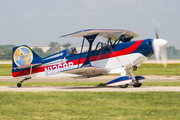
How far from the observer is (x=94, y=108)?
736 centimetres

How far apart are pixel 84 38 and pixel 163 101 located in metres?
6.86

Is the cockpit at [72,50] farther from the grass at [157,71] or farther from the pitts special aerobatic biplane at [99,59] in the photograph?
the grass at [157,71]

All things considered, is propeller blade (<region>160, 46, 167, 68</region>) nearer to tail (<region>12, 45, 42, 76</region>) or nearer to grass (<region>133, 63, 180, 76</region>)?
tail (<region>12, 45, 42, 76</region>)

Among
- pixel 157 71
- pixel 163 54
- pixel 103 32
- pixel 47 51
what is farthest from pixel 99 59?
pixel 47 51

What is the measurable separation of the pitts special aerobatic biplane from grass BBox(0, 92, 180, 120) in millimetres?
3895

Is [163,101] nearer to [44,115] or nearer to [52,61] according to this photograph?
[44,115]

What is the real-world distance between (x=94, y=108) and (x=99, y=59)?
6.67 metres

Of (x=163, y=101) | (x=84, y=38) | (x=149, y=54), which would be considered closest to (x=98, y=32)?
(x=84, y=38)

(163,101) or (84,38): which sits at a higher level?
(84,38)

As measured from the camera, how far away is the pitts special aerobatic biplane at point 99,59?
12.7 m

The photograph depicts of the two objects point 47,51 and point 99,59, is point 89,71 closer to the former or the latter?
point 99,59

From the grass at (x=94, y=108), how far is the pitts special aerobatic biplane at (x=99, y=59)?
3895mm

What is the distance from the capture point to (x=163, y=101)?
8.37m

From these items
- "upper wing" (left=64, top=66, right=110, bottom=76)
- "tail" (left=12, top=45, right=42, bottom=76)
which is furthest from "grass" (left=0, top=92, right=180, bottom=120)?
"tail" (left=12, top=45, right=42, bottom=76)
